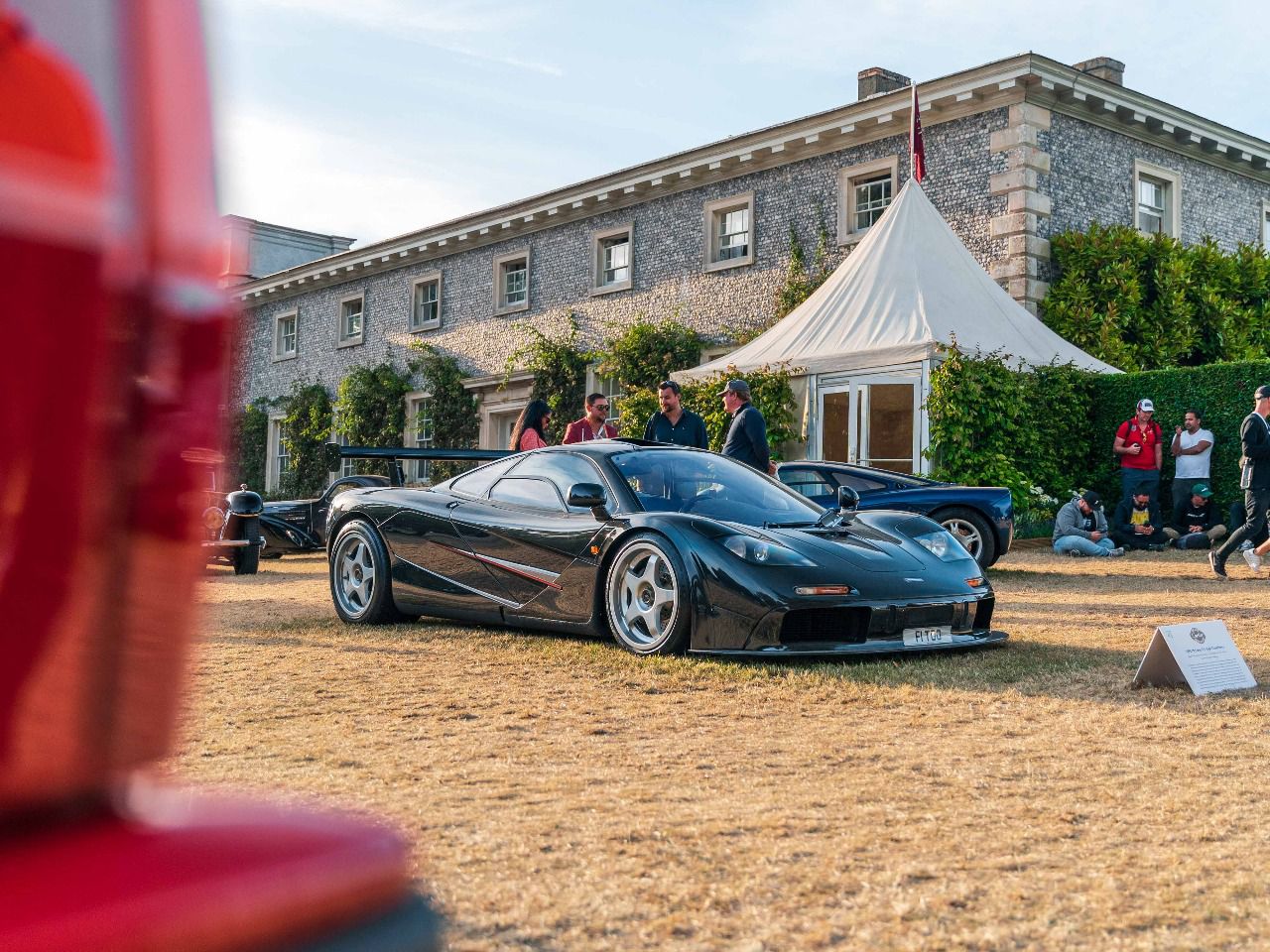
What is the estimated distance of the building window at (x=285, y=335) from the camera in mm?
36625

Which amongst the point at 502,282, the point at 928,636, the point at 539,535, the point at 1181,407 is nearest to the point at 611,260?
the point at 502,282

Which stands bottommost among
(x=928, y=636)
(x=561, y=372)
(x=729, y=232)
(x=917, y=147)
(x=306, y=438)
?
(x=928, y=636)

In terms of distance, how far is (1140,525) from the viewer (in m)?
17.0

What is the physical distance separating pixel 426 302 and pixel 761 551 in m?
26.5

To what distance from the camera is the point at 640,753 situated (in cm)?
457

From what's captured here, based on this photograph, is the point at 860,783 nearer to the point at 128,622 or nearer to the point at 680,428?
the point at 128,622

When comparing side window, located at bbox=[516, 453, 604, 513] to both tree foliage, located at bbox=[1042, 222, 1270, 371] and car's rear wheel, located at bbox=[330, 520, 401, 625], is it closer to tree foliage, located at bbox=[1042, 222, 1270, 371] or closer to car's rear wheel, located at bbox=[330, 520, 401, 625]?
car's rear wheel, located at bbox=[330, 520, 401, 625]

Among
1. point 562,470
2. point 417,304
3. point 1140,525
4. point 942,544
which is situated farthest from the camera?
point 417,304

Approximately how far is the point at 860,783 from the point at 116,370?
3.63 metres

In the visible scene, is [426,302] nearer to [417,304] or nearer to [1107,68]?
[417,304]

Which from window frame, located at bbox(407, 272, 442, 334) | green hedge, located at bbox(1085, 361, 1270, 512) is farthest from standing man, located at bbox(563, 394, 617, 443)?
window frame, located at bbox(407, 272, 442, 334)

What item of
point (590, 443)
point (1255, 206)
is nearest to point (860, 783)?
point (590, 443)

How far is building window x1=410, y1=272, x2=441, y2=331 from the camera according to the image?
3156 cm

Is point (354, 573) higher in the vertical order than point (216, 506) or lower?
lower
